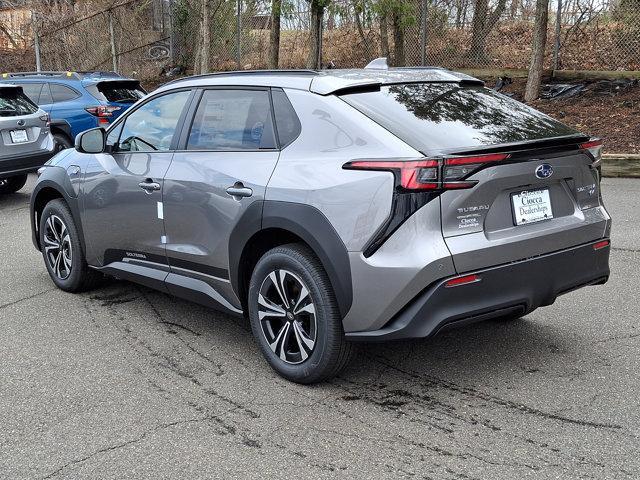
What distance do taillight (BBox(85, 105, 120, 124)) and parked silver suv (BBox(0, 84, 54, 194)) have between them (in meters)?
2.15

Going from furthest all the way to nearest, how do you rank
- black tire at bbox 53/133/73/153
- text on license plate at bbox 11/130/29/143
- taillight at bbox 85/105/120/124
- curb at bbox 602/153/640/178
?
black tire at bbox 53/133/73/153, taillight at bbox 85/105/120/124, curb at bbox 602/153/640/178, text on license plate at bbox 11/130/29/143

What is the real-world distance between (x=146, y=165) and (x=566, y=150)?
8.97 ft

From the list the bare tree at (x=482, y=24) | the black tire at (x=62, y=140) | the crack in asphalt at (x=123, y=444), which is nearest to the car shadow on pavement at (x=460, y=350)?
the crack in asphalt at (x=123, y=444)

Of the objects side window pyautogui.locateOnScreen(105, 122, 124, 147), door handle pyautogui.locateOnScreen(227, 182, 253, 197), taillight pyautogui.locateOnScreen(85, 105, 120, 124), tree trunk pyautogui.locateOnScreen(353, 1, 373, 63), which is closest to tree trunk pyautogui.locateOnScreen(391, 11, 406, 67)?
tree trunk pyautogui.locateOnScreen(353, 1, 373, 63)

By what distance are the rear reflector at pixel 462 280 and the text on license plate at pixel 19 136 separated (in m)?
8.41

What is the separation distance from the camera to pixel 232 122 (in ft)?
15.0

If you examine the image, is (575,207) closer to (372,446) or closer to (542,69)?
(372,446)

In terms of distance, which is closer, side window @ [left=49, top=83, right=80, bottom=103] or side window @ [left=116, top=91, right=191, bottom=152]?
side window @ [left=116, top=91, right=191, bottom=152]

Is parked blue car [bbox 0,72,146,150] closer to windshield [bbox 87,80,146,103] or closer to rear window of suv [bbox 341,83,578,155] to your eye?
windshield [bbox 87,80,146,103]

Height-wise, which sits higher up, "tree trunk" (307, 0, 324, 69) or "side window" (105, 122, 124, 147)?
"tree trunk" (307, 0, 324, 69)

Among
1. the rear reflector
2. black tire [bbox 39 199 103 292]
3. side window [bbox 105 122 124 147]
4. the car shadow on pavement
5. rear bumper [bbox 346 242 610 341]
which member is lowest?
the car shadow on pavement

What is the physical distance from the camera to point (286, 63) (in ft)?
64.7

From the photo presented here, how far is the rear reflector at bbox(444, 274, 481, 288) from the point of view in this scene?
3570 millimetres

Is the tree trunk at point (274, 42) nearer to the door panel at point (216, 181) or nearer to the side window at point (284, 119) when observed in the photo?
the door panel at point (216, 181)
